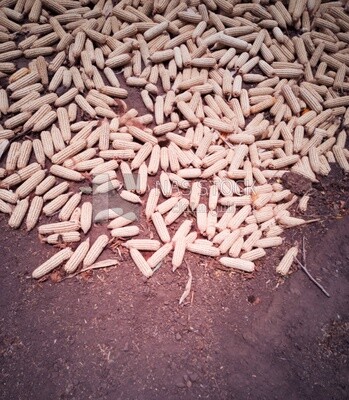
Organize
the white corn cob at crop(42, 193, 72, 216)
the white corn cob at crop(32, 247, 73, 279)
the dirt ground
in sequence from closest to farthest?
the dirt ground → the white corn cob at crop(32, 247, 73, 279) → the white corn cob at crop(42, 193, 72, 216)

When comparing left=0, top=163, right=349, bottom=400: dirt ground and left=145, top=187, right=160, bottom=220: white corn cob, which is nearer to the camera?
left=0, top=163, right=349, bottom=400: dirt ground

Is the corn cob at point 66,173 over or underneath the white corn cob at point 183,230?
underneath

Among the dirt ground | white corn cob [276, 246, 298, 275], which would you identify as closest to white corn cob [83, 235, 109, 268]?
the dirt ground

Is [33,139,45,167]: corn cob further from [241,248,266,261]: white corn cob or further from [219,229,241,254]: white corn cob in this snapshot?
[241,248,266,261]: white corn cob

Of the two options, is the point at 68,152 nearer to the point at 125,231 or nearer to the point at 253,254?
the point at 125,231

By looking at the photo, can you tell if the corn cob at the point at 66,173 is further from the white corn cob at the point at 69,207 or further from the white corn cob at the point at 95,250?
the white corn cob at the point at 95,250

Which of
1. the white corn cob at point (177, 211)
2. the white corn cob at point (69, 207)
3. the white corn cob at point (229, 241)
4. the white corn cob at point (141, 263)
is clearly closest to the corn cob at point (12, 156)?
the white corn cob at point (69, 207)
